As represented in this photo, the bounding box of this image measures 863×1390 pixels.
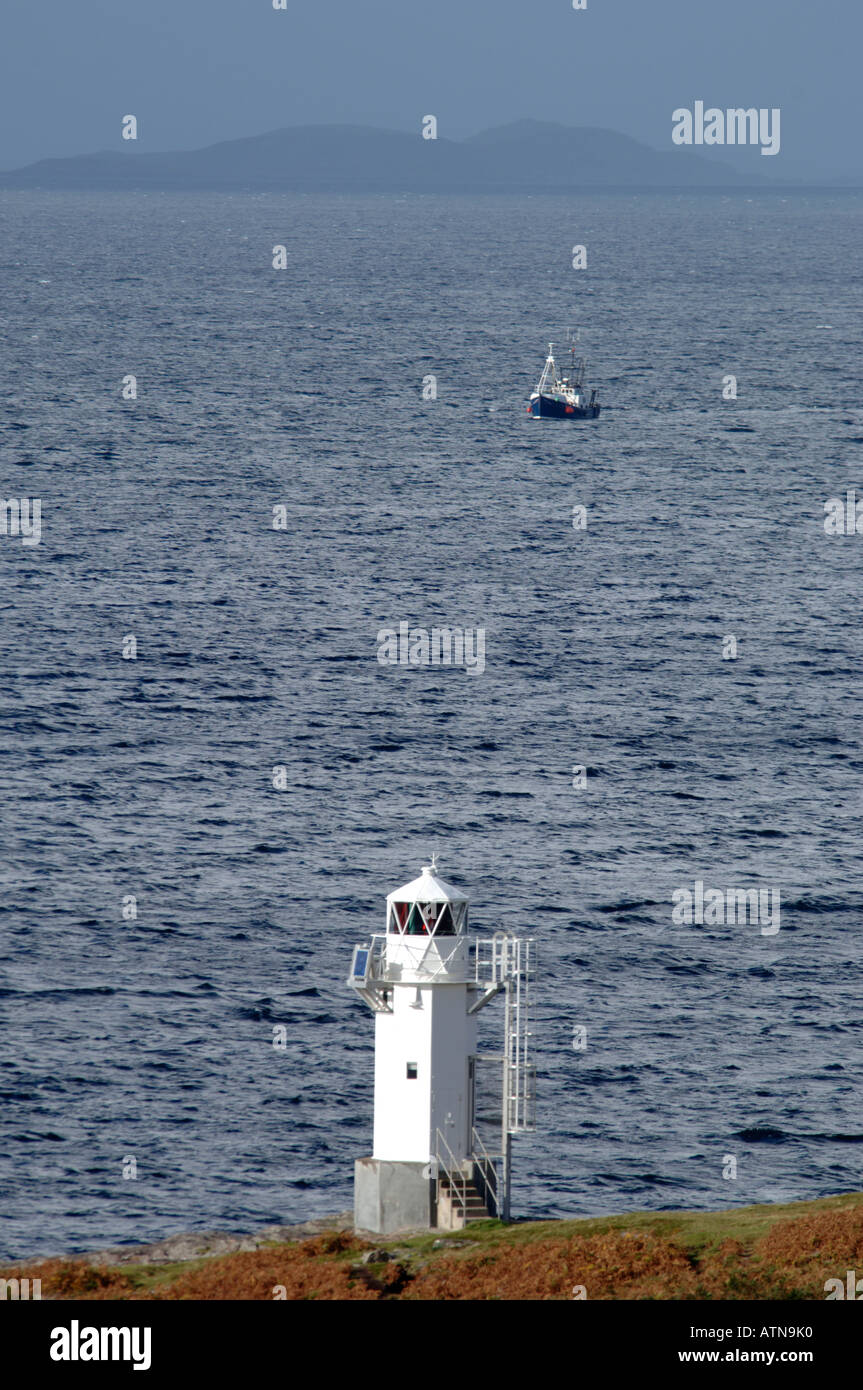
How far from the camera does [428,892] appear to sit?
46.2 metres

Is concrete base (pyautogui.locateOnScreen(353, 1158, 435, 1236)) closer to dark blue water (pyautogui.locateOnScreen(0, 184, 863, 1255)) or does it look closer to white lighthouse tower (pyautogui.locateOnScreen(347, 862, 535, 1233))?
white lighthouse tower (pyautogui.locateOnScreen(347, 862, 535, 1233))

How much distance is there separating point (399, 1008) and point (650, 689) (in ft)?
235

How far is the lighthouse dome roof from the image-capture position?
4603 centimetres

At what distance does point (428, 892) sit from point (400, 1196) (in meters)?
7.20

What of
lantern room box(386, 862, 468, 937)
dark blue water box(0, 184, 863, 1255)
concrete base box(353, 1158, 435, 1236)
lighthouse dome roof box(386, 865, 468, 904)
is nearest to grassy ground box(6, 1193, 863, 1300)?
concrete base box(353, 1158, 435, 1236)

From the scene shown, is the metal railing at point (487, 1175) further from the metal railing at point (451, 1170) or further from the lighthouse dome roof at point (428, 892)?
the lighthouse dome roof at point (428, 892)

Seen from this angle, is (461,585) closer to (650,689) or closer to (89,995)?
(650,689)

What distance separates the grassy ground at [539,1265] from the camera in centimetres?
3747

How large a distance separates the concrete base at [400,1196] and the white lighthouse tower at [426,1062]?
0.9 inches

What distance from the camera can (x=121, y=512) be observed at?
15638 cm

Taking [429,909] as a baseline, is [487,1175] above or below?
below

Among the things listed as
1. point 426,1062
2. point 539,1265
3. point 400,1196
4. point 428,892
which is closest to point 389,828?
point 428,892

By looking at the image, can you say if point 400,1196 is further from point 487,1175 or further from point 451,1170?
point 487,1175

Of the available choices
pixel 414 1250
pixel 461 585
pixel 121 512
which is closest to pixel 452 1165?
pixel 414 1250
